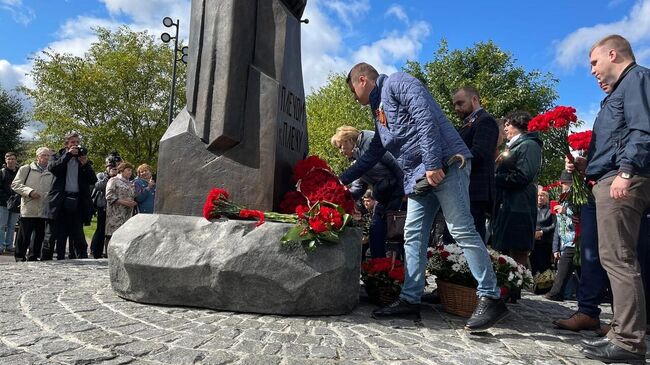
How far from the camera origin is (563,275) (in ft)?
19.8

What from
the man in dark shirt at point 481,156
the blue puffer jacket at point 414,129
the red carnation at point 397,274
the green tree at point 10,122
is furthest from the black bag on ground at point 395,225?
the green tree at point 10,122

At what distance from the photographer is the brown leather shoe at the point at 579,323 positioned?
12.8 feet

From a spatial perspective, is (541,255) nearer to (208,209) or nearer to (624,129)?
(624,129)

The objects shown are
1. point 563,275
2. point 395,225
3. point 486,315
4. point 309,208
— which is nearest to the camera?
point 486,315

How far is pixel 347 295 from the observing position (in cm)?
378

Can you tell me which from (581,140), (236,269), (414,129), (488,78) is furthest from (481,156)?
(488,78)

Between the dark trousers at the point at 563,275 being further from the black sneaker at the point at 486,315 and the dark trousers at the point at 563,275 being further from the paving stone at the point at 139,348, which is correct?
the paving stone at the point at 139,348

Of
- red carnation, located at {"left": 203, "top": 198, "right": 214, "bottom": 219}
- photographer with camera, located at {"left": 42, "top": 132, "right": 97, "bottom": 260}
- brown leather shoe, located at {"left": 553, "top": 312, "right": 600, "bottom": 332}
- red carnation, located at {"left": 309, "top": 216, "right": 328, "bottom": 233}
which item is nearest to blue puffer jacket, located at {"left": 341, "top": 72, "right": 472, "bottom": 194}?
red carnation, located at {"left": 309, "top": 216, "right": 328, "bottom": 233}

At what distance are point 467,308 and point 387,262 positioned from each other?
0.78 m

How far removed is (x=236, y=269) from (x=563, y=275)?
14.0 feet

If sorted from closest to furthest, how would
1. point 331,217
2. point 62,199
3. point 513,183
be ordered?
point 331,217 < point 513,183 < point 62,199

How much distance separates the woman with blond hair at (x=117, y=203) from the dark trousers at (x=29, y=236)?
3.04 ft

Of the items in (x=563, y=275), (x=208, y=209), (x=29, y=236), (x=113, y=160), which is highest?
(x=113, y=160)

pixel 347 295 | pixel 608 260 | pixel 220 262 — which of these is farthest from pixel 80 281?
pixel 608 260
